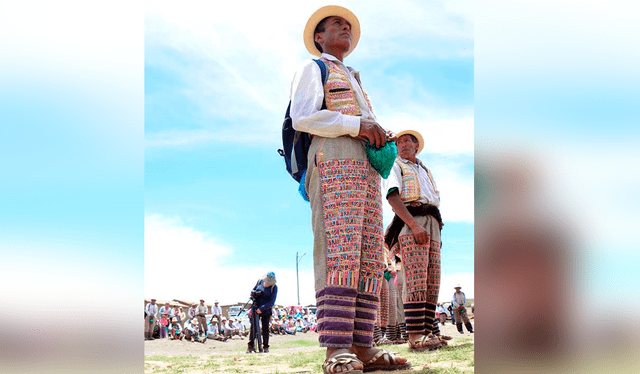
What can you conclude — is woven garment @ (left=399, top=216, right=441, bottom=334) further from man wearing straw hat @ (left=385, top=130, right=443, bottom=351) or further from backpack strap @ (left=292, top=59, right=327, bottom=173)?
backpack strap @ (left=292, top=59, right=327, bottom=173)

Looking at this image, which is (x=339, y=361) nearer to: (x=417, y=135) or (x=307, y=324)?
(x=417, y=135)

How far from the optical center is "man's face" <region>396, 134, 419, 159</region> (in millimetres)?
7273

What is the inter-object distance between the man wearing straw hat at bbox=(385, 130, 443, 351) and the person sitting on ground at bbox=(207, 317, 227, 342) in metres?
17.2

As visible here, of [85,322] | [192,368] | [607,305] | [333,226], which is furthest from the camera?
[192,368]

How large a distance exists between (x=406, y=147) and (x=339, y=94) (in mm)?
3307

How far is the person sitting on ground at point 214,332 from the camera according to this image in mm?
22716

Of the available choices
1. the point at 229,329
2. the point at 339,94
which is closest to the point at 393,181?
the point at 339,94

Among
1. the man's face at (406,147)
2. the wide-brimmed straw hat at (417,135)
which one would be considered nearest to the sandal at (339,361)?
the man's face at (406,147)

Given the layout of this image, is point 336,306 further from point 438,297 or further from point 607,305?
point 438,297

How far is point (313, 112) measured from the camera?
3.98 meters


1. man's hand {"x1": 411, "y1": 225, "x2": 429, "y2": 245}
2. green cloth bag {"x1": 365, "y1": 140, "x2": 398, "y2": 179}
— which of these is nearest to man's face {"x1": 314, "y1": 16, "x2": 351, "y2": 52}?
green cloth bag {"x1": 365, "y1": 140, "x2": 398, "y2": 179}

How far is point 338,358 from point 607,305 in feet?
7.98

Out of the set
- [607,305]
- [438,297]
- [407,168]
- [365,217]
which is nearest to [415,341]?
[438,297]

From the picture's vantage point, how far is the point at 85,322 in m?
2.10
